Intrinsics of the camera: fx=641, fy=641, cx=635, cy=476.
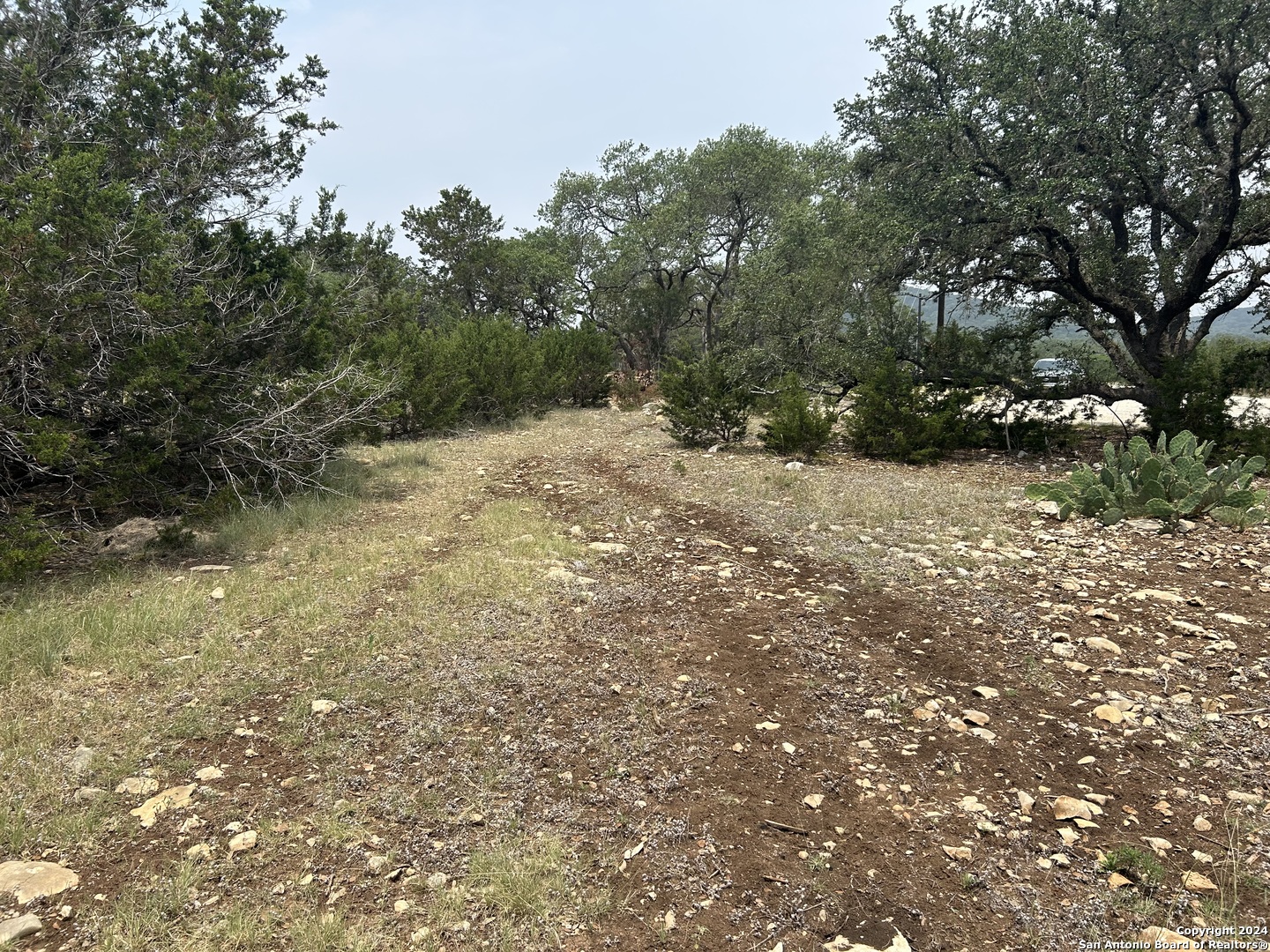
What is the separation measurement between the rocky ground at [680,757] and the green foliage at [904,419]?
4454 millimetres

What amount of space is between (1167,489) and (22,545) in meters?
9.28

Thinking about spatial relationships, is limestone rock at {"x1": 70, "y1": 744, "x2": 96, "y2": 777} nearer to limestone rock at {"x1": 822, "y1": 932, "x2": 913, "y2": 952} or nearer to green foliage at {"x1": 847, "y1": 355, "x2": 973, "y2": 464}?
limestone rock at {"x1": 822, "y1": 932, "x2": 913, "y2": 952}

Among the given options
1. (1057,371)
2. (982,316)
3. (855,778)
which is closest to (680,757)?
(855,778)

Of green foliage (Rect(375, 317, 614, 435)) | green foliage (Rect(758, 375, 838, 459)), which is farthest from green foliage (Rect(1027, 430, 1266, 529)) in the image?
green foliage (Rect(375, 317, 614, 435))

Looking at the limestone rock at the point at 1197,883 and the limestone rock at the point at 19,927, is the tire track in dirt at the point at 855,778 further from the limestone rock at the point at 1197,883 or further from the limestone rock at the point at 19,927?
the limestone rock at the point at 19,927

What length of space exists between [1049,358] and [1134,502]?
6.33 m

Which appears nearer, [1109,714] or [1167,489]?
[1109,714]

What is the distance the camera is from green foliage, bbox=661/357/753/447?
1163cm

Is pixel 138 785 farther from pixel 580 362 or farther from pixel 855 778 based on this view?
pixel 580 362

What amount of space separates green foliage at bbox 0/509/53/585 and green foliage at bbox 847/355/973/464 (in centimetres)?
995

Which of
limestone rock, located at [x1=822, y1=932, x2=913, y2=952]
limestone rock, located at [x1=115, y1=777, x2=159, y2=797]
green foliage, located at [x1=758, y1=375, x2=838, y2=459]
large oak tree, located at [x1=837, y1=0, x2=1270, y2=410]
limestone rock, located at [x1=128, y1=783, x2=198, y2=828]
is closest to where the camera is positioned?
limestone rock, located at [x1=822, y1=932, x2=913, y2=952]

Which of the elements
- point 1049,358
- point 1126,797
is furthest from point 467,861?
point 1049,358

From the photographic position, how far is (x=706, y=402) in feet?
38.5

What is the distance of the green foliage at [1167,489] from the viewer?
18.5ft
